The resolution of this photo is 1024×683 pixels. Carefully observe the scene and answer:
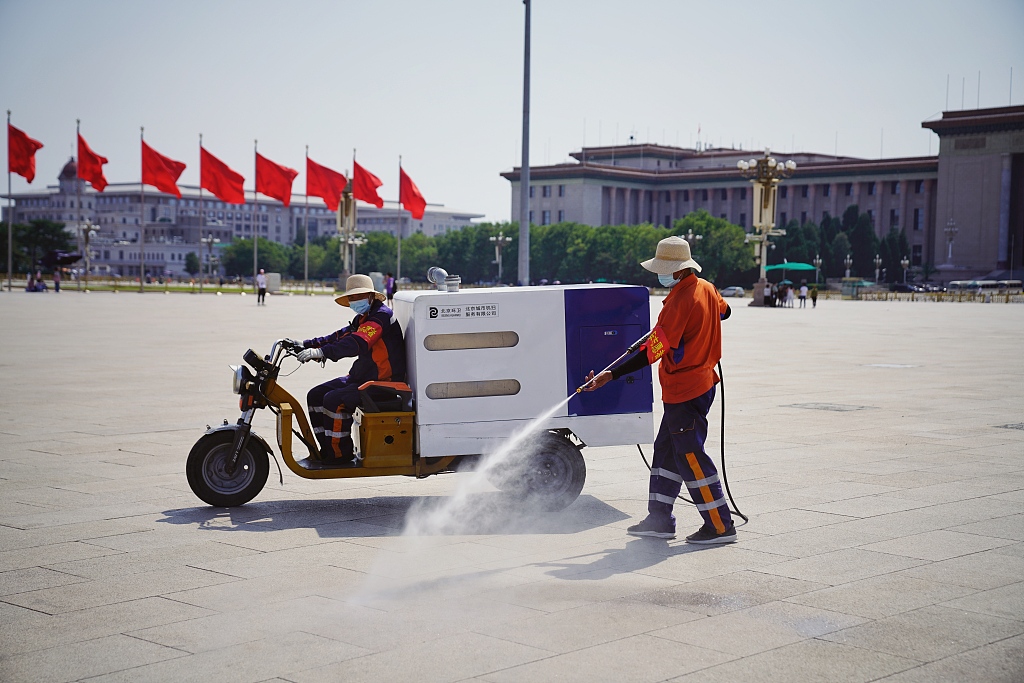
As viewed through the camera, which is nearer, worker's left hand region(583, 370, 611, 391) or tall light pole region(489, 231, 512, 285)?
worker's left hand region(583, 370, 611, 391)

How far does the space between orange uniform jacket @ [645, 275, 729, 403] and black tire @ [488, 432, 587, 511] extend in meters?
0.95

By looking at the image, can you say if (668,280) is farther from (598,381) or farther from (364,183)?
(364,183)

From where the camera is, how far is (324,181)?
59438 mm

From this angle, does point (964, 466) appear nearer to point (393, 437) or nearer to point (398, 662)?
point (393, 437)

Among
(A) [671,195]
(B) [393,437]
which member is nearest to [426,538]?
(B) [393,437]

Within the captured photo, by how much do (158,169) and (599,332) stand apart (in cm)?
5173

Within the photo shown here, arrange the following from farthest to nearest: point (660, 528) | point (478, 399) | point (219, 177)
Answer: point (219, 177) < point (478, 399) < point (660, 528)

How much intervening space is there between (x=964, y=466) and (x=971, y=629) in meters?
4.54

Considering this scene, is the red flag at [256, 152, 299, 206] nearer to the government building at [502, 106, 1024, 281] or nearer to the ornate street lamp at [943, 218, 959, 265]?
the government building at [502, 106, 1024, 281]

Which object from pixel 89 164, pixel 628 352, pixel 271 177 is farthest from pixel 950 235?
pixel 628 352

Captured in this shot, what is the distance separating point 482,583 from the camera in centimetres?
572

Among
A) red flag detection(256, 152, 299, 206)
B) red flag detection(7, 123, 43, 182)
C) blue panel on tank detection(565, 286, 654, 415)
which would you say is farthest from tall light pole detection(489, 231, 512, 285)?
blue panel on tank detection(565, 286, 654, 415)

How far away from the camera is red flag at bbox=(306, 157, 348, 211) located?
59.2 m

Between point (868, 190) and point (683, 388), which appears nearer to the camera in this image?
point (683, 388)
